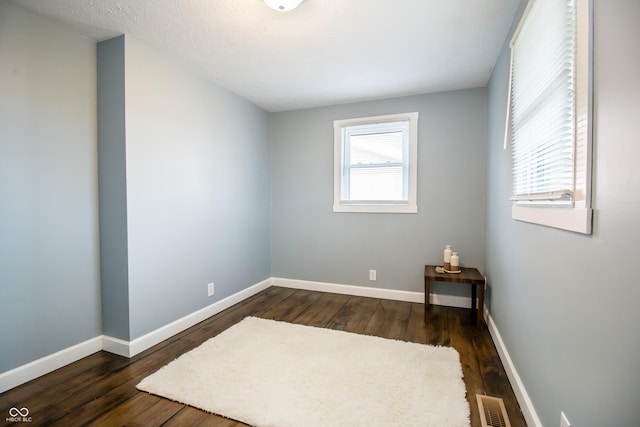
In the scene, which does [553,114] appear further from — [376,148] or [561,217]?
[376,148]

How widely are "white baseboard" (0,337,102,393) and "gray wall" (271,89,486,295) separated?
2.19 metres

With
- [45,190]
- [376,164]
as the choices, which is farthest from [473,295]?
[45,190]

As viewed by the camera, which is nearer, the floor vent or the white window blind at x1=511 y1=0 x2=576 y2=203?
the white window blind at x1=511 y1=0 x2=576 y2=203

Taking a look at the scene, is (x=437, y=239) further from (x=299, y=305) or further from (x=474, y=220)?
(x=299, y=305)

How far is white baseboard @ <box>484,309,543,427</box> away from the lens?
4.69 ft

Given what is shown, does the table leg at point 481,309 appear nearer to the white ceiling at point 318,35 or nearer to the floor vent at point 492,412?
the floor vent at point 492,412

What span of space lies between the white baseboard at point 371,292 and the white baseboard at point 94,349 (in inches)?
47.5

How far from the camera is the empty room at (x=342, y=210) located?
1028mm

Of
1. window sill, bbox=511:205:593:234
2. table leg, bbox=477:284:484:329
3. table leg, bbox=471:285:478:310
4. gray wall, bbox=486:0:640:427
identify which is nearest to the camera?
gray wall, bbox=486:0:640:427

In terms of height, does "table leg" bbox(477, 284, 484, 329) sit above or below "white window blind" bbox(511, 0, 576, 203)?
below

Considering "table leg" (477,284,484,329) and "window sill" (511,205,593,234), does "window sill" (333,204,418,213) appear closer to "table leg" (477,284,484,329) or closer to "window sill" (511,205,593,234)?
"table leg" (477,284,484,329)

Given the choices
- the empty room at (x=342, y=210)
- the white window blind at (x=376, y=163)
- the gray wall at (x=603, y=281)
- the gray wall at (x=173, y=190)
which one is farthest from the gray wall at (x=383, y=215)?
the gray wall at (x=603, y=281)

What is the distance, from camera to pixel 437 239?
10.7 ft

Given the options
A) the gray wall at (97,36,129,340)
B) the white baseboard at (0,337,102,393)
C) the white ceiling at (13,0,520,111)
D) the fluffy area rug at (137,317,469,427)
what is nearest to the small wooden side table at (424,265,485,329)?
the fluffy area rug at (137,317,469,427)
